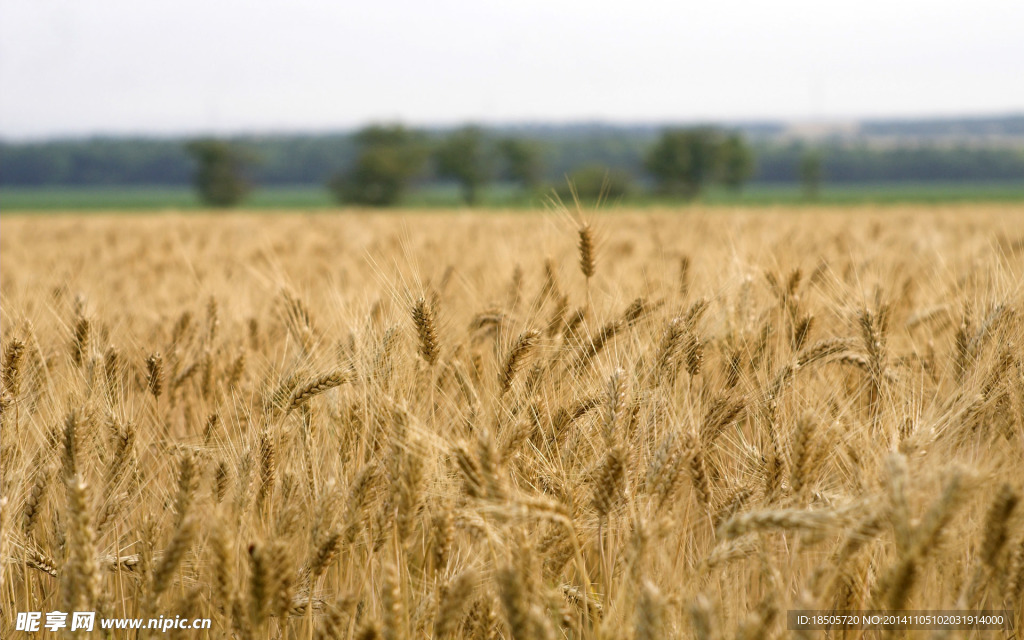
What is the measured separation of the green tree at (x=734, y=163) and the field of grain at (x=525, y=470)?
8134cm

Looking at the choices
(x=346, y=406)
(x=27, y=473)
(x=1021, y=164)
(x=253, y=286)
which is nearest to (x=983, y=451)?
(x=346, y=406)

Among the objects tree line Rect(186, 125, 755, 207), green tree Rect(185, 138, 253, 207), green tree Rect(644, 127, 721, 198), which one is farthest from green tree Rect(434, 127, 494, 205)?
green tree Rect(185, 138, 253, 207)

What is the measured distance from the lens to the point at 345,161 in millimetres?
108938

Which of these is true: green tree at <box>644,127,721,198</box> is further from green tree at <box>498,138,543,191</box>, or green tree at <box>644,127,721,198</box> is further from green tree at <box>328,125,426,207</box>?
green tree at <box>328,125,426,207</box>

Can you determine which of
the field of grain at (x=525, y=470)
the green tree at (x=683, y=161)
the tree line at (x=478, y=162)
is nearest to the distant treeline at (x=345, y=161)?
the tree line at (x=478, y=162)

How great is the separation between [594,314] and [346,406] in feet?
2.90

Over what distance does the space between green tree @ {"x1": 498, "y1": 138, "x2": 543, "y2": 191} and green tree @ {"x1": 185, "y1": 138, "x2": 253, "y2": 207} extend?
27.1 m

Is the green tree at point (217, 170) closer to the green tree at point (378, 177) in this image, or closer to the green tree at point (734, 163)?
the green tree at point (378, 177)

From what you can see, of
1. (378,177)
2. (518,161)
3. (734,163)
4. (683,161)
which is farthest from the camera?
(518,161)

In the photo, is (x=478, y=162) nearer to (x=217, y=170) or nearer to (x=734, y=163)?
(x=217, y=170)

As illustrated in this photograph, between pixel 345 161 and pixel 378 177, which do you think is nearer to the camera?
pixel 378 177

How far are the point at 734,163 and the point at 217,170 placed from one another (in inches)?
2074

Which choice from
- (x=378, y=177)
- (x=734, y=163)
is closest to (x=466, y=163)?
(x=378, y=177)

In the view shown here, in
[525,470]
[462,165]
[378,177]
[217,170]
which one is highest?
[462,165]
